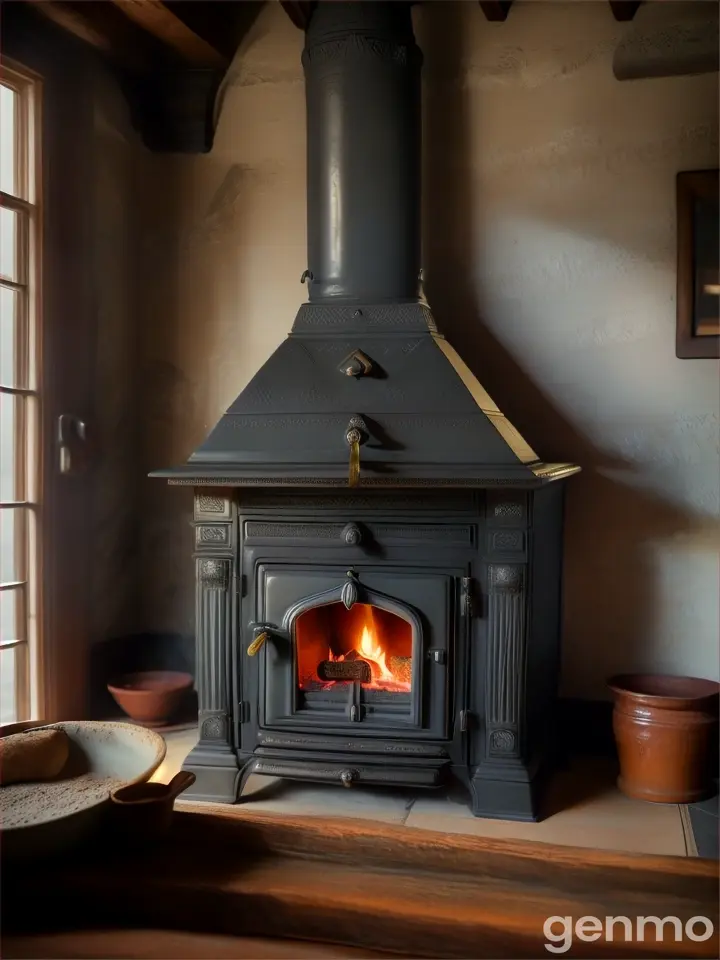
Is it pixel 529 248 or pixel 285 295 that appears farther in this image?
pixel 285 295

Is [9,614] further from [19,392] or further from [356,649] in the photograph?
[356,649]

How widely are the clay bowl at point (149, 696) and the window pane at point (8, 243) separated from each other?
1400 millimetres

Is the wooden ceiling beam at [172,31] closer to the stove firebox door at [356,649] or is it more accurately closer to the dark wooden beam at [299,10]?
the dark wooden beam at [299,10]

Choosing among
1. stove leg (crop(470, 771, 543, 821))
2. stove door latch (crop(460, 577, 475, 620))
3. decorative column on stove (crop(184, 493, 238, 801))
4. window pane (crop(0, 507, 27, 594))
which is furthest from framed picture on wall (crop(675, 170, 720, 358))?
window pane (crop(0, 507, 27, 594))

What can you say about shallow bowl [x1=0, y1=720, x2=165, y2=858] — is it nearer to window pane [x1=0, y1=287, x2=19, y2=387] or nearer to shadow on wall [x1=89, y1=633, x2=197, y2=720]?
shadow on wall [x1=89, y1=633, x2=197, y2=720]

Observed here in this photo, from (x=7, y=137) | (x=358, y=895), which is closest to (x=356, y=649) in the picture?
(x=358, y=895)

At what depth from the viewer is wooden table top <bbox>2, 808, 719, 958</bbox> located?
156cm

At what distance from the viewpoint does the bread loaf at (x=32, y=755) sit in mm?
2117

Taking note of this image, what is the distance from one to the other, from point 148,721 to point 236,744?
0.64 meters

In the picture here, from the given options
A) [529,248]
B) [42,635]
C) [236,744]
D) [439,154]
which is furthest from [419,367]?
[42,635]

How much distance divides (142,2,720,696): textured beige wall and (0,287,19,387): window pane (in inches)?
35.8

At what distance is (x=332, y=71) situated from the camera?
2924 mm

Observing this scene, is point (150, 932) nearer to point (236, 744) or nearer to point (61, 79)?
point (236, 744)

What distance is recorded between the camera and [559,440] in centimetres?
317
